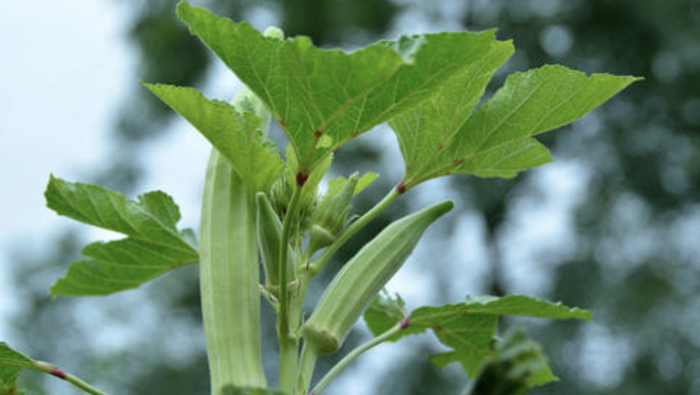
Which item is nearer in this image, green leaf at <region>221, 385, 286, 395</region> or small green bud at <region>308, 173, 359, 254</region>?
green leaf at <region>221, 385, 286, 395</region>

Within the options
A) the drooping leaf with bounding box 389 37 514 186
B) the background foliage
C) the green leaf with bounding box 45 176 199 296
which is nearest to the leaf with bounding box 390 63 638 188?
the drooping leaf with bounding box 389 37 514 186

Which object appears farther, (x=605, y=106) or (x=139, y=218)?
(x=605, y=106)

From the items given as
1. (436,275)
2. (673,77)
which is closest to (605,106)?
(673,77)

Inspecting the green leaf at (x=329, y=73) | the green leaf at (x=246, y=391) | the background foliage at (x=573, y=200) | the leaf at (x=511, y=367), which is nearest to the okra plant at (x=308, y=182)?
the green leaf at (x=329, y=73)

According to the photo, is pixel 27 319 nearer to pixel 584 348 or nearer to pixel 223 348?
pixel 584 348

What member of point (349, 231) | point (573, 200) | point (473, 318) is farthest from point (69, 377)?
point (573, 200)

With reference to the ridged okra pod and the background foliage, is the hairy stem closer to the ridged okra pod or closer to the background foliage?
the ridged okra pod

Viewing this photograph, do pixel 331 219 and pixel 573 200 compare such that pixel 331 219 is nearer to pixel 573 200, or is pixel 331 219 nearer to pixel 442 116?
pixel 442 116
